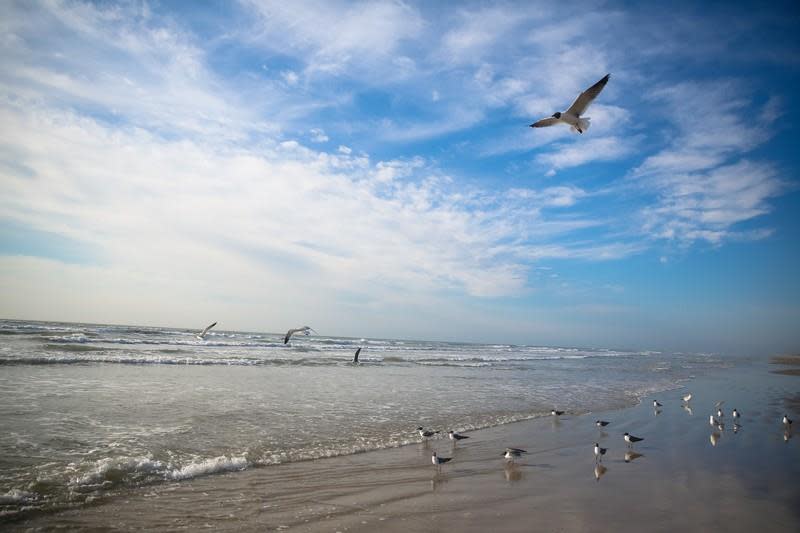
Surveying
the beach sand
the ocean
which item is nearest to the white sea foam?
the ocean

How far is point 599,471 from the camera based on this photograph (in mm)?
7066

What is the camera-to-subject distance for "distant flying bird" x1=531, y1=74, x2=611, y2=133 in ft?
29.1

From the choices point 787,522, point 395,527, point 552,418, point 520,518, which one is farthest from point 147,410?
point 787,522

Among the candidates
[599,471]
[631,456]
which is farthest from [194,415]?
[631,456]

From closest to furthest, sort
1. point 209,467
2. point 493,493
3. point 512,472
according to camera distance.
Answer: point 493,493
point 209,467
point 512,472

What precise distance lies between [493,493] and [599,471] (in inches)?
94.6

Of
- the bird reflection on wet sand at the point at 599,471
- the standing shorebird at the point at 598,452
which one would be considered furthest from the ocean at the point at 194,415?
the bird reflection on wet sand at the point at 599,471

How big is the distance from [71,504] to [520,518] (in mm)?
5371

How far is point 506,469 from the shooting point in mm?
7023

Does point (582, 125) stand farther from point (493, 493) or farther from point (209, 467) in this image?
point (209, 467)

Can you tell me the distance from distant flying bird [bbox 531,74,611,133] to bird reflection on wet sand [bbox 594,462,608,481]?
6695mm

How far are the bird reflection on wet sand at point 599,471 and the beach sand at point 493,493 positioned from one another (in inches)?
0.8

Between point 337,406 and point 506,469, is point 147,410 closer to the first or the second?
point 337,406

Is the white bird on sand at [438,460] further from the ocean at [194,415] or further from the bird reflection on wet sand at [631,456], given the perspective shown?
the bird reflection on wet sand at [631,456]
